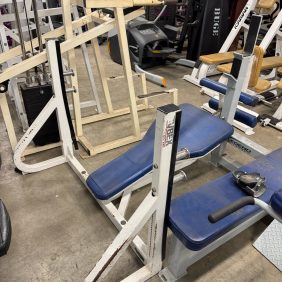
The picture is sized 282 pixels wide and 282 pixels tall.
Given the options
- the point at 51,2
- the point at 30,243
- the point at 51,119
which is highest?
the point at 51,2

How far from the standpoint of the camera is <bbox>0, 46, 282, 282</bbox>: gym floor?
1412 millimetres

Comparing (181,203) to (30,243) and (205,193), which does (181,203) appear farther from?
(30,243)

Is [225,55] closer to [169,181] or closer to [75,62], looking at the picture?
[75,62]

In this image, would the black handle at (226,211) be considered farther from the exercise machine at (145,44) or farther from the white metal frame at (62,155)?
the exercise machine at (145,44)

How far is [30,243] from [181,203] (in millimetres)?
900

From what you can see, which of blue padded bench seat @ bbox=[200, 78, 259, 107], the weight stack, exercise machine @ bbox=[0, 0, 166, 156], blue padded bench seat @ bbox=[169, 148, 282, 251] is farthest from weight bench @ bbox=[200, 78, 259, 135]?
the weight stack

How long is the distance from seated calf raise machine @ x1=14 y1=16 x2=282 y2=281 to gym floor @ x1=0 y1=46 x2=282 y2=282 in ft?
0.34

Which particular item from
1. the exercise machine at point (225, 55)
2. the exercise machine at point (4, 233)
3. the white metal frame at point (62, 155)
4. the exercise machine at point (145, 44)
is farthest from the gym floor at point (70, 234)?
the exercise machine at point (145, 44)

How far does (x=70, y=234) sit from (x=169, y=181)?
832 mm

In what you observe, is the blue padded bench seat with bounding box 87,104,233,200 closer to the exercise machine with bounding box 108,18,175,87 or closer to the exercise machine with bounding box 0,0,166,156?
the exercise machine with bounding box 0,0,166,156

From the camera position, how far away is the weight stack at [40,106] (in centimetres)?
204

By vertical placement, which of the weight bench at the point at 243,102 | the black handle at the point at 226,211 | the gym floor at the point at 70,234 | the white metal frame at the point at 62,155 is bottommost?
the gym floor at the point at 70,234

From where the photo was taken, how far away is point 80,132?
2391 millimetres

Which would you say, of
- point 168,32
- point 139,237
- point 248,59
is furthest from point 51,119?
point 168,32
